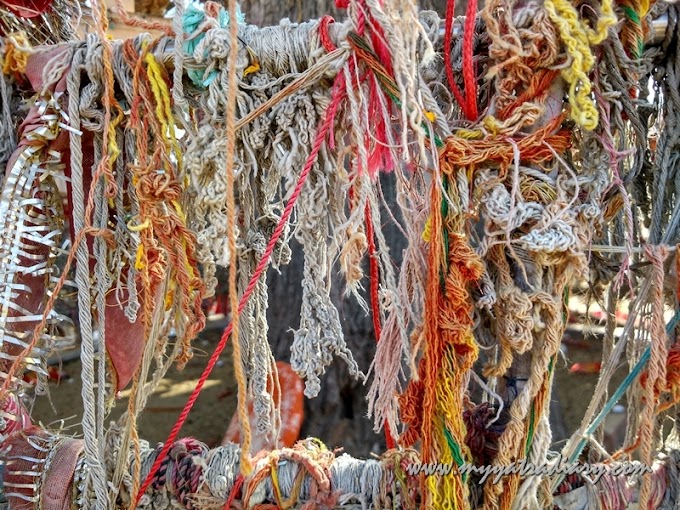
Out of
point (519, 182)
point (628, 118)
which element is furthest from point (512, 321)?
point (628, 118)

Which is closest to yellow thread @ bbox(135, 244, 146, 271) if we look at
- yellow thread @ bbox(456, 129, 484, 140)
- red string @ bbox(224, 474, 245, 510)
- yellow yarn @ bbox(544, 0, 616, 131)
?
red string @ bbox(224, 474, 245, 510)

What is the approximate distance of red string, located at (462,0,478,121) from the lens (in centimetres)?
77

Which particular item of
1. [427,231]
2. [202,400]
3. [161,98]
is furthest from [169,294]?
[202,400]

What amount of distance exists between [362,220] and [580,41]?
36cm

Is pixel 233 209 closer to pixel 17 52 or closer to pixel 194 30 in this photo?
pixel 194 30

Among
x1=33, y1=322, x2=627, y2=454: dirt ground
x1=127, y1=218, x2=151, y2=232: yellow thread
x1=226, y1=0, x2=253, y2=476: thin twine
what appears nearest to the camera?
x1=226, y1=0, x2=253, y2=476: thin twine

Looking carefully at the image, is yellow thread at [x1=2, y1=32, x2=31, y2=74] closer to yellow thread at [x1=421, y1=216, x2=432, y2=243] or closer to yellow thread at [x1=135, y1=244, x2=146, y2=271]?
yellow thread at [x1=135, y1=244, x2=146, y2=271]

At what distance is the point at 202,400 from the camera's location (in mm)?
2811

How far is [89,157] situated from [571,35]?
79 cm

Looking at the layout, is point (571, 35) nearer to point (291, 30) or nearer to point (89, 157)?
point (291, 30)

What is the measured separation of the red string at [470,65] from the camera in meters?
0.77

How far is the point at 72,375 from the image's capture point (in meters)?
3.20

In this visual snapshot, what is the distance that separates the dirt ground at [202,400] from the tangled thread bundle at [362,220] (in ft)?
4.89

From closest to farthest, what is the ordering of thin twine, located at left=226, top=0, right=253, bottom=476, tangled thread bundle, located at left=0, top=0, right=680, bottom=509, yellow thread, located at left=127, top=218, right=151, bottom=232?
thin twine, located at left=226, top=0, right=253, bottom=476
tangled thread bundle, located at left=0, top=0, right=680, bottom=509
yellow thread, located at left=127, top=218, right=151, bottom=232
